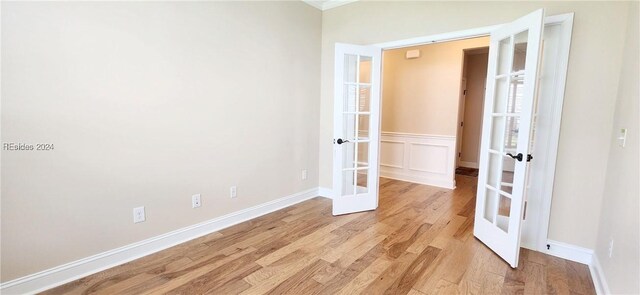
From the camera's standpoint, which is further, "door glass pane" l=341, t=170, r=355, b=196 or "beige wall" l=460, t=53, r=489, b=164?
"beige wall" l=460, t=53, r=489, b=164

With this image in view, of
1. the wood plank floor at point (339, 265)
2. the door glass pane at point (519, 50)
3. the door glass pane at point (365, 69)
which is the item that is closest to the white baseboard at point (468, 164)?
the wood plank floor at point (339, 265)

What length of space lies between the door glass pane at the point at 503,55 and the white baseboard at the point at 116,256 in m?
2.77

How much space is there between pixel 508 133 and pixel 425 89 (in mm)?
2598

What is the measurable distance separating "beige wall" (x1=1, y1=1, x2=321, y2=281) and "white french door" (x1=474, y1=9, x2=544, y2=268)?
7.19 ft

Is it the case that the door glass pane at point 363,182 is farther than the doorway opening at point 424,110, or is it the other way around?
the doorway opening at point 424,110

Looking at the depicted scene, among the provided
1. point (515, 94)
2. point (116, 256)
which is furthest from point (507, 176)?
point (116, 256)

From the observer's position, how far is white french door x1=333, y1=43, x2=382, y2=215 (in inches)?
127

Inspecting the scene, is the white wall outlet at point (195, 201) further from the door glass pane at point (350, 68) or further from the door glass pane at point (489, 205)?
the door glass pane at point (489, 205)

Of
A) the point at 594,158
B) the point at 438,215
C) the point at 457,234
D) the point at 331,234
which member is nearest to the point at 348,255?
the point at 331,234

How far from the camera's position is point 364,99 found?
337cm

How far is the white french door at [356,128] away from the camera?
127 inches

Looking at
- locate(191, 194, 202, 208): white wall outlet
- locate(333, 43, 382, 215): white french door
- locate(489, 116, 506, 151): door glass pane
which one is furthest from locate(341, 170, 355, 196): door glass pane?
locate(191, 194, 202, 208): white wall outlet

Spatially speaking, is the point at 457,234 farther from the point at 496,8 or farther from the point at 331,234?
the point at 496,8

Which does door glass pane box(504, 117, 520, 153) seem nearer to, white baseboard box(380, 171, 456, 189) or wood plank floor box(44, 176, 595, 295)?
wood plank floor box(44, 176, 595, 295)
